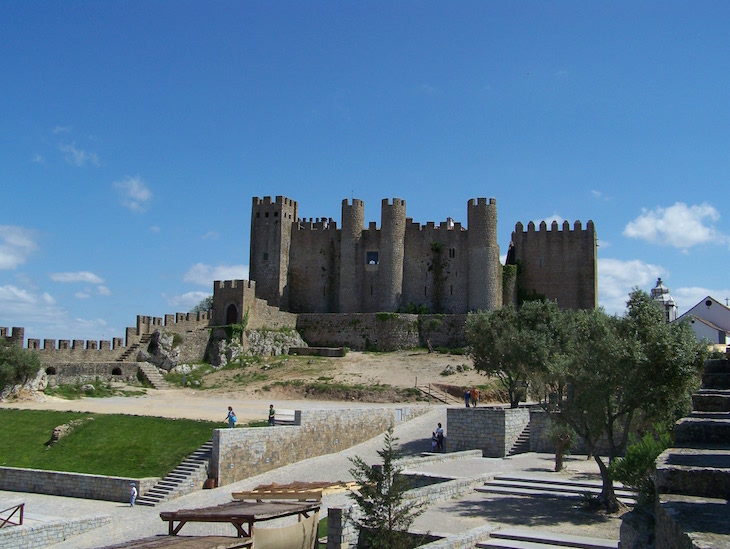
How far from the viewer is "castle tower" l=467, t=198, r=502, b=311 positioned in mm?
49438

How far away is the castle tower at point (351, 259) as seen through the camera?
51.7m

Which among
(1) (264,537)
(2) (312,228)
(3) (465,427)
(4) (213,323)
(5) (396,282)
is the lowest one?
(1) (264,537)

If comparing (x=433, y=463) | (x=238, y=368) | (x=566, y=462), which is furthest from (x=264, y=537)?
(x=238, y=368)

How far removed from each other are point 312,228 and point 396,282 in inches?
324

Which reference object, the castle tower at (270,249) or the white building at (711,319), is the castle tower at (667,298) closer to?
the white building at (711,319)

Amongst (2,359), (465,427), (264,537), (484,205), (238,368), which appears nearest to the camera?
(264,537)

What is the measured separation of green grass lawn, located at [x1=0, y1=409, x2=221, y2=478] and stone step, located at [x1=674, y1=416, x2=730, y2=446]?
1883cm

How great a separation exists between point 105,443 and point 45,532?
7.01 meters

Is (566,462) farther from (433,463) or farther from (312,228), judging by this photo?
(312,228)

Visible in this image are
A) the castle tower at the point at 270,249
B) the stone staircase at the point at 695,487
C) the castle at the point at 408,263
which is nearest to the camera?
the stone staircase at the point at 695,487

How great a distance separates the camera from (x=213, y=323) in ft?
149

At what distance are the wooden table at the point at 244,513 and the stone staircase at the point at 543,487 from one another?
5289mm

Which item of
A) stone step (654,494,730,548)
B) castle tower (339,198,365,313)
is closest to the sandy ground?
castle tower (339,198,365,313)

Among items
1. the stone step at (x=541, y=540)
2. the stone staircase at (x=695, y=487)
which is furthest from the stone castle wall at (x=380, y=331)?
the stone staircase at (x=695, y=487)
